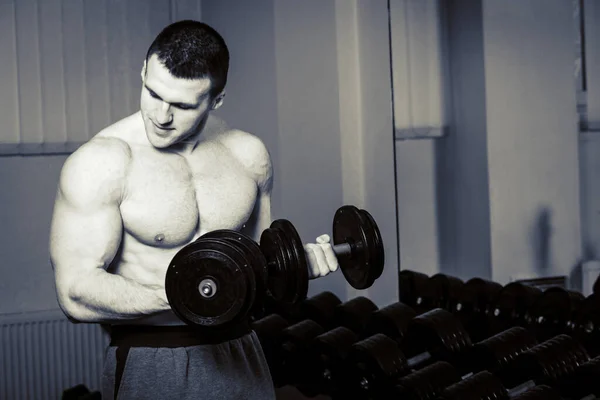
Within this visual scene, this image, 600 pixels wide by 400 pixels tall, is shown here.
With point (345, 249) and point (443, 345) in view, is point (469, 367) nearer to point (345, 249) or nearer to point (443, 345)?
point (443, 345)

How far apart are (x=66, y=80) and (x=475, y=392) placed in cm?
189

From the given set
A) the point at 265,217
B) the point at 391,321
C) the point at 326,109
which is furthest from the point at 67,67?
the point at 265,217

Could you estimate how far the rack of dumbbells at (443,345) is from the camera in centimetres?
191

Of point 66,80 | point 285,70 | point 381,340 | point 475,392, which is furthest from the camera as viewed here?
point 66,80

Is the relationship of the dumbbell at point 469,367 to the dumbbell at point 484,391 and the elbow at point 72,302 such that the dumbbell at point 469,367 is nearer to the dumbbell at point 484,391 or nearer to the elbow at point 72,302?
the dumbbell at point 484,391

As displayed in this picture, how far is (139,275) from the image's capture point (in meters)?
1.25

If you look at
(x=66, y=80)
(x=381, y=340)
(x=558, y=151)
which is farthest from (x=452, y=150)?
(x=66, y=80)

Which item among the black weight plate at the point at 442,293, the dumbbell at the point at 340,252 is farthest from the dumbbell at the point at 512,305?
the dumbbell at the point at 340,252

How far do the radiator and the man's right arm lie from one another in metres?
1.82

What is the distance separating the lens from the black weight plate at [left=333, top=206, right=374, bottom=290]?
4.52 feet

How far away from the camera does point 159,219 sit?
1222 millimetres

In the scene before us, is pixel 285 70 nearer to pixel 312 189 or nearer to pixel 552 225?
pixel 312 189

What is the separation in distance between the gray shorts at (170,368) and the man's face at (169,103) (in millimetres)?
312

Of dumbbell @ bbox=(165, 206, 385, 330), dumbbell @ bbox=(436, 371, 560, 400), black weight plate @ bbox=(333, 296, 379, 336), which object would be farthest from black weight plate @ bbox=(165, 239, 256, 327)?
black weight plate @ bbox=(333, 296, 379, 336)
